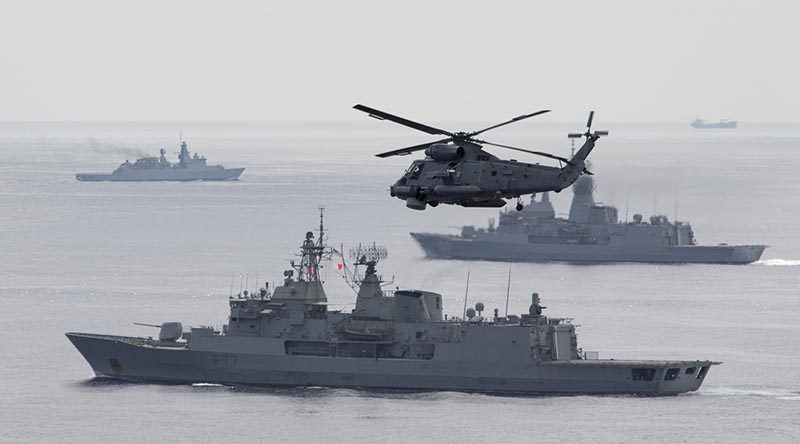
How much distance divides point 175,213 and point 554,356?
10255 cm

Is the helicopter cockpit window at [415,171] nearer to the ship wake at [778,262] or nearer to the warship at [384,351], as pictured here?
the warship at [384,351]

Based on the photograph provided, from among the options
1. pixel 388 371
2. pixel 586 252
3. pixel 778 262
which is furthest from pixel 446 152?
pixel 778 262

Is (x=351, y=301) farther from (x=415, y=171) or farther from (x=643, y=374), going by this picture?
(x=415, y=171)

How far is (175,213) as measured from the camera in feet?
520

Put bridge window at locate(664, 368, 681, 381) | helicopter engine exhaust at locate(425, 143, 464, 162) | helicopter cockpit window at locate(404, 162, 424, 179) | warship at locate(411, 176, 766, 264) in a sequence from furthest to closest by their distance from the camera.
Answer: warship at locate(411, 176, 766, 264)
bridge window at locate(664, 368, 681, 381)
helicopter cockpit window at locate(404, 162, 424, 179)
helicopter engine exhaust at locate(425, 143, 464, 162)

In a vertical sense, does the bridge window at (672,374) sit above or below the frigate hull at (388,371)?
above

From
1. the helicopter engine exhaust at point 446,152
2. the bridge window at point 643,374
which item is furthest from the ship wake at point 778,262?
→ the helicopter engine exhaust at point 446,152

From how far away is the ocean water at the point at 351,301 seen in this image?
55.2 m

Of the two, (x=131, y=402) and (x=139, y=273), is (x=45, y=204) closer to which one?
(x=139, y=273)

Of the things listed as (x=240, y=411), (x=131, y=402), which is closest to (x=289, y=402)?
(x=240, y=411)

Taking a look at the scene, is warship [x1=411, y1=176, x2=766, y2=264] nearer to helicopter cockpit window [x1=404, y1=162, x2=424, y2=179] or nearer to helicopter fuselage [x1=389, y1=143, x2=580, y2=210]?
helicopter cockpit window [x1=404, y1=162, x2=424, y2=179]

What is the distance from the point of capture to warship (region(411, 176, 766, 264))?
11612 centimetres

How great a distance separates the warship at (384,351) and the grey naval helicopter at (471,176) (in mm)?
17728

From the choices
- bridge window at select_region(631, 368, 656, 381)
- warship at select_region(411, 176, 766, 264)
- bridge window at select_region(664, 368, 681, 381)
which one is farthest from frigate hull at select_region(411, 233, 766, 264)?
bridge window at select_region(631, 368, 656, 381)
